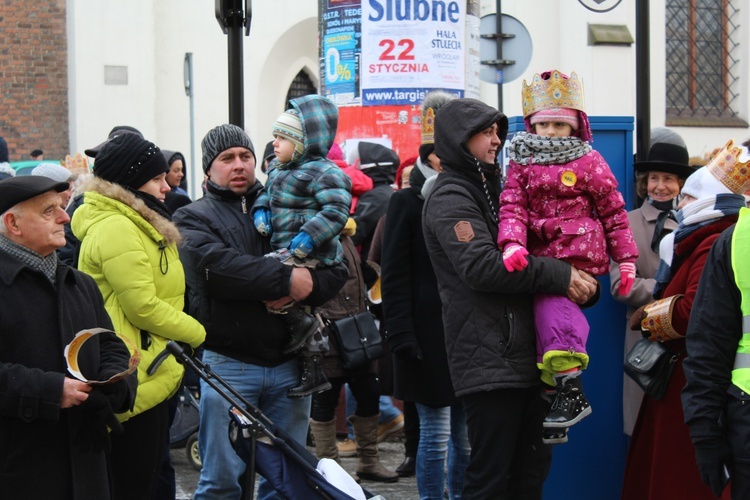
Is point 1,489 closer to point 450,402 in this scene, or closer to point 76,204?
point 450,402

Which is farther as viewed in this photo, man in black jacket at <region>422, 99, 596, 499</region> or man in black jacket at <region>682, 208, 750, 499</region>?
man in black jacket at <region>422, 99, 596, 499</region>

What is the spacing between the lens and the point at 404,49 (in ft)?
33.2

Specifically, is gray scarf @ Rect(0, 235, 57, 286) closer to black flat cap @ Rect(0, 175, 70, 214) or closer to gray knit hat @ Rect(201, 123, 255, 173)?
black flat cap @ Rect(0, 175, 70, 214)

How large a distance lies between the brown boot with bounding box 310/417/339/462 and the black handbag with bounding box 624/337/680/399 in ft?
8.23

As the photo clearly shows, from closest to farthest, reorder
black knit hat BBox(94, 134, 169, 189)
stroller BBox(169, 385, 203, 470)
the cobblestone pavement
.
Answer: black knit hat BBox(94, 134, 169, 189), the cobblestone pavement, stroller BBox(169, 385, 203, 470)

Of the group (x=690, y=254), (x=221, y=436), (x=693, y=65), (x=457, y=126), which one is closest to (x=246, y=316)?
(x=221, y=436)

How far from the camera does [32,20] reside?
17031 mm

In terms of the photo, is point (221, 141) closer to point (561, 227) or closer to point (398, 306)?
point (398, 306)

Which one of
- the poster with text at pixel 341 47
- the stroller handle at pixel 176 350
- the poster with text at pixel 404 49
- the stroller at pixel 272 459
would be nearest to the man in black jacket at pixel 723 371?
the stroller at pixel 272 459

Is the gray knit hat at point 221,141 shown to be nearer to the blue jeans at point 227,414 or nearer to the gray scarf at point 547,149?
the blue jeans at point 227,414

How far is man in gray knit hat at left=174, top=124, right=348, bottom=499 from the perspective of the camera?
4969 millimetres

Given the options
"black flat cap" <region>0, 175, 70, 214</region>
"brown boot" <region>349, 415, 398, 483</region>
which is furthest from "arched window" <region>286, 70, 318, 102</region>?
"black flat cap" <region>0, 175, 70, 214</region>

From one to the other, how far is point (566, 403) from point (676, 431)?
900 mm

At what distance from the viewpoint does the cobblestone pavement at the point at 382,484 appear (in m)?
6.98
